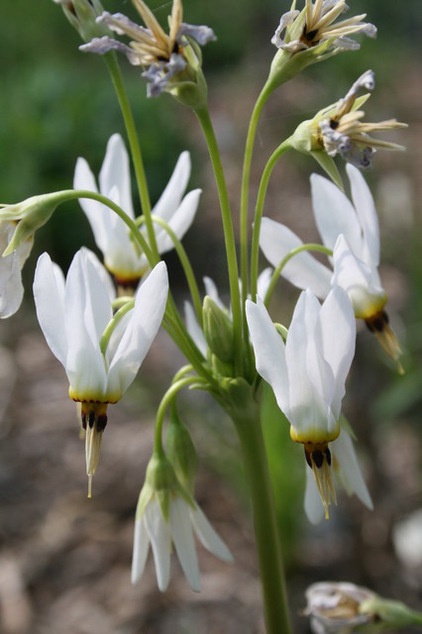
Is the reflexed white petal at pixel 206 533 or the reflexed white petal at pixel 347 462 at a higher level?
the reflexed white petal at pixel 347 462

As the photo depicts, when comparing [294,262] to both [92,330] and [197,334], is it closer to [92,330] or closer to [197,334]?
[197,334]

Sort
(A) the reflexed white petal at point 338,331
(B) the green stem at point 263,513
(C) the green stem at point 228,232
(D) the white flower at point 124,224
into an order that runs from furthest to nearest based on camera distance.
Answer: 1. (D) the white flower at point 124,224
2. (B) the green stem at point 263,513
3. (C) the green stem at point 228,232
4. (A) the reflexed white petal at point 338,331

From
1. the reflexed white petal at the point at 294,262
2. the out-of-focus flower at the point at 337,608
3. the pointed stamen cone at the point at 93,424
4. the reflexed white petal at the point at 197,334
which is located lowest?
the out-of-focus flower at the point at 337,608

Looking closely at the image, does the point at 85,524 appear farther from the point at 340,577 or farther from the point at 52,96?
the point at 52,96

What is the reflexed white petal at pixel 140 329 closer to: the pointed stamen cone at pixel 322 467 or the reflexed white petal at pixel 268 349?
the reflexed white petal at pixel 268 349

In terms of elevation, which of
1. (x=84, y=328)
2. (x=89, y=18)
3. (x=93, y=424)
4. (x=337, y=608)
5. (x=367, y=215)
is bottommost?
(x=337, y=608)

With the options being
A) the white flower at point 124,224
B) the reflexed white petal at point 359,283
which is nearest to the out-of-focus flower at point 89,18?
the white flower at point 124,224

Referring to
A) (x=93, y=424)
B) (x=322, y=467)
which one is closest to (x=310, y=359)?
(x=322, y=467)
